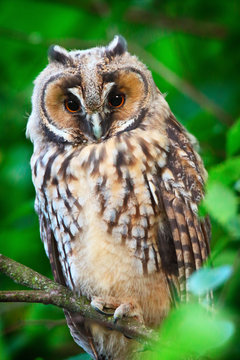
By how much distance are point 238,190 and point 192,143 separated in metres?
1.66

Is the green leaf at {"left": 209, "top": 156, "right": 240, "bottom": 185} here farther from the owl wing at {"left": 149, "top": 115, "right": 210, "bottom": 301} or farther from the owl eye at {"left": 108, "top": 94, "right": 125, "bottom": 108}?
the owl eye at {"left": 108, "top": 94, "right": 125, "bottom": 108}

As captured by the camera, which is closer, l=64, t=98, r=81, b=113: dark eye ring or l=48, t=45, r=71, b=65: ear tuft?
l=64, t=98, r=81, b=113: dark eye ring

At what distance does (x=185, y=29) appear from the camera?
156 inches

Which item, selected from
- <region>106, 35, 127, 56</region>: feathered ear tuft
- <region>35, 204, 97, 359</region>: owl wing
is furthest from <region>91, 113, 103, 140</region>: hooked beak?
<region>35, 204, 97, 359</region>: owl wing

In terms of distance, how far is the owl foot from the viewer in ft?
8.37

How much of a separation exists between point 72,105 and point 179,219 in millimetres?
762

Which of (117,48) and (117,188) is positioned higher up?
(117,48)

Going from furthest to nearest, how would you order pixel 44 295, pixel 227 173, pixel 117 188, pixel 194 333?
1. pixel 117 188
2. pixel 44 295
3. pixel 227 173
4. pixel 194 333

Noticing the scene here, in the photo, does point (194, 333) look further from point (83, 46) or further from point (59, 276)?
point (83, 46)

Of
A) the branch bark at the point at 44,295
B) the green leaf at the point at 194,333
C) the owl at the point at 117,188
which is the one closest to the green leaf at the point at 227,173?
the green leaf at the point at 194,333

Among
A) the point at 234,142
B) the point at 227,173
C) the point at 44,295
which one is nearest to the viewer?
the point at 227,173

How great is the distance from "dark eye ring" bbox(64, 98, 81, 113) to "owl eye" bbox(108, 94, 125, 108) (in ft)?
0.52

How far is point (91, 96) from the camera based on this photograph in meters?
2.63

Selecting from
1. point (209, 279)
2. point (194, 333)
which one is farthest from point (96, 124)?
point (194, 333)
